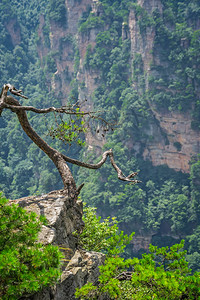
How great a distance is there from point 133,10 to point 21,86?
22.8 meters

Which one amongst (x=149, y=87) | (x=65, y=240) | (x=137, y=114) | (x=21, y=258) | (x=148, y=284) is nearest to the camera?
(x=21, y=258)

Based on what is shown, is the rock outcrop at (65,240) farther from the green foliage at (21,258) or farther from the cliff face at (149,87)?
the cliff face at (149,87)

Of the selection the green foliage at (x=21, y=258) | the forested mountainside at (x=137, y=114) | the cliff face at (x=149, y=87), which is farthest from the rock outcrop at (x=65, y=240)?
the cliff face at (x=149, y=87)

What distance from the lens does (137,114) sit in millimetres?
47906

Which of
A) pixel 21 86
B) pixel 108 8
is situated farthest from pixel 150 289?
pixel 21 86

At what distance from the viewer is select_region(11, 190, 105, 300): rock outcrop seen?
15.7 ft

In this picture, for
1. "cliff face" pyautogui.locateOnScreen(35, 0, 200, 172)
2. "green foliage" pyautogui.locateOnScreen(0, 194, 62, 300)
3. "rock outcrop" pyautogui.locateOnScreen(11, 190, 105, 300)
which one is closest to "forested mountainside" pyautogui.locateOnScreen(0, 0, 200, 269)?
"cliff face" pyautogui.locateOnScreen(35, 0, 200, 172)

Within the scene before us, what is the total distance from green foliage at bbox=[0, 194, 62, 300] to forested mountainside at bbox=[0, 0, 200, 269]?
1366 inches

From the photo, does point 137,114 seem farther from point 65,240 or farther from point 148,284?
point 148,284

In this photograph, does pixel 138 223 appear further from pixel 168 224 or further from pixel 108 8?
pixel 108 8

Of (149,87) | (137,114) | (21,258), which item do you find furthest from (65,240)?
(149,87)

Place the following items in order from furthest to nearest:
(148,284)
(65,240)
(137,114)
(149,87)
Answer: (137,114) → (149,87) → (65,240) → (148,284)

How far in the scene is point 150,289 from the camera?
4.77 metres

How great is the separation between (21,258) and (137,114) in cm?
4434
